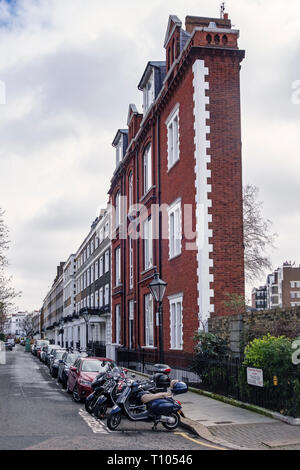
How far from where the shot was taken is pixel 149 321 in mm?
28531

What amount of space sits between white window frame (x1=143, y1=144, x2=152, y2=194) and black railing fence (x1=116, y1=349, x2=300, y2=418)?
915 cm

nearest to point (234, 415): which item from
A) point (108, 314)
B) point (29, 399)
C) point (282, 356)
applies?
point (282, 356)

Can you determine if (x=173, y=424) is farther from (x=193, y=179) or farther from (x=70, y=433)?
(x=193, y=179)

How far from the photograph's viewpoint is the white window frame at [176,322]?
74.3ft

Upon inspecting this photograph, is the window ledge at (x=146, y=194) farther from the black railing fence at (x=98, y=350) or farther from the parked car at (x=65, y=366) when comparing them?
the black railing fence at (x=98, y=350)

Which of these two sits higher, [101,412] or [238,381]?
[238,381]

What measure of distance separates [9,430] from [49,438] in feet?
4.77

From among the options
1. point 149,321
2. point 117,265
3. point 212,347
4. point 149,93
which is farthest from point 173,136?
point 117,265

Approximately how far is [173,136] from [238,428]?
15308 millimetres

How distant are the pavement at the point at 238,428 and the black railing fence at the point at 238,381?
38cm

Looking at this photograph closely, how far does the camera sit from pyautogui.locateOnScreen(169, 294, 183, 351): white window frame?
22642 mm
